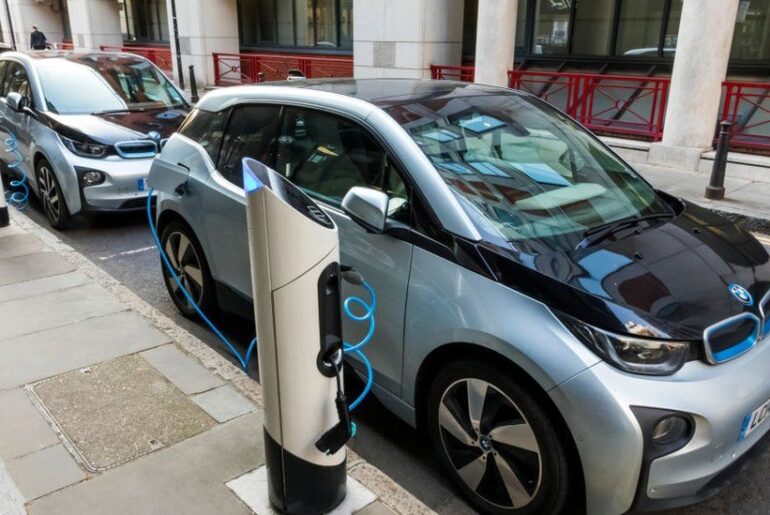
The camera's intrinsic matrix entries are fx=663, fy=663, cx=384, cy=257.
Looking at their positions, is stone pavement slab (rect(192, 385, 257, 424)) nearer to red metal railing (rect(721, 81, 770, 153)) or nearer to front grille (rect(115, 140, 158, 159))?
front grille (rect(115, 140, 158, 159))

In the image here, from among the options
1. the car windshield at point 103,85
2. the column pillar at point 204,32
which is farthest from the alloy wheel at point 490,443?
the column pillar at point 204,32

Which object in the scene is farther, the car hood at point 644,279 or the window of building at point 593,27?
the window of building at point 593,27

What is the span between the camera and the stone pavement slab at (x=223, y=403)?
3352 millimetres

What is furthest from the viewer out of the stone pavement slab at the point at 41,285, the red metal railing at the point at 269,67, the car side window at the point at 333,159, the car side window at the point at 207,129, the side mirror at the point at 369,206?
the red metal railing at the point at 269,67

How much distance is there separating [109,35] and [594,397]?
1086 inches

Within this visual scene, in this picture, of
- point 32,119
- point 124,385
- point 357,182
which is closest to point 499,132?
point 357,182

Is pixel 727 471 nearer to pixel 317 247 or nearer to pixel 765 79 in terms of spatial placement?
pixel 317 247

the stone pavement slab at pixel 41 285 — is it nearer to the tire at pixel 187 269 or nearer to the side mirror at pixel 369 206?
the tire at pixel 187 269

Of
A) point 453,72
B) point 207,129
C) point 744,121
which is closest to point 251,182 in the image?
point 207,129

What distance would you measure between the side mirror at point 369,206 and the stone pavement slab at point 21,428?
1.79 metres

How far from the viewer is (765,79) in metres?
12.1

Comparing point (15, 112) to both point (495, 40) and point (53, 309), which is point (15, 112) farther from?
point (495, 40)

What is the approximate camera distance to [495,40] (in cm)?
1230

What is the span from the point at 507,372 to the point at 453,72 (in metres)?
12.4
